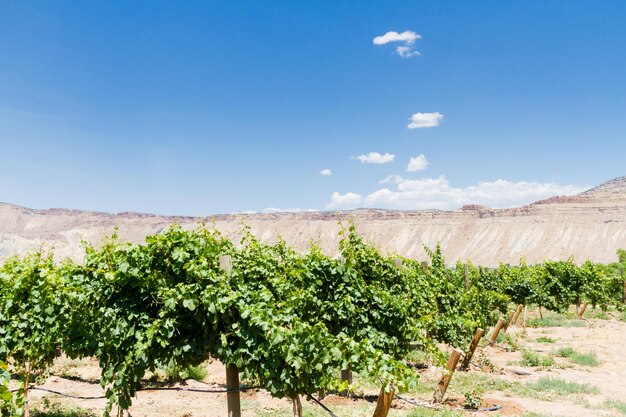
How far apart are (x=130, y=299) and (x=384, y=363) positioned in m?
3.52

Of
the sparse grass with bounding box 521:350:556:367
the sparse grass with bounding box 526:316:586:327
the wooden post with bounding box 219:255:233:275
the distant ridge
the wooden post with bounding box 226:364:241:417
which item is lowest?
the sparse grass with bounding box 526:316:586:327

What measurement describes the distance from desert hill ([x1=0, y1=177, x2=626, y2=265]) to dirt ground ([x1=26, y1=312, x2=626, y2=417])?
81.0 m

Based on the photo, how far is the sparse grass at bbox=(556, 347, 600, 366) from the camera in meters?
15.4

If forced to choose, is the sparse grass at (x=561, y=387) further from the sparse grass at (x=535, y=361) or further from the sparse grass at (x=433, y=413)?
the sparse grass at (x=433, y=413)

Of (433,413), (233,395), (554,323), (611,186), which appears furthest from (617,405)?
(611,186)

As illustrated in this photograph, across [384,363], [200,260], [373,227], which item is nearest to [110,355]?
[200,260]

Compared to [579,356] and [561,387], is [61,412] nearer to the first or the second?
[561,387]

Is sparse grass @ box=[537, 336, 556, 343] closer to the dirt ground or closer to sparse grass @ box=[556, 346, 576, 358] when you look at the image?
the dirt ground

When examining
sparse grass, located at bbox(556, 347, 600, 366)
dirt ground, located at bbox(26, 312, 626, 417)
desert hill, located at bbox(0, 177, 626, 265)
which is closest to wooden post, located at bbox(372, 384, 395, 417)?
dirt ground, located at bbox(26, 312, 626, 417)

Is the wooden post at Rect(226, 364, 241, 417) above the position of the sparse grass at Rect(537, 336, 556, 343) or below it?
above

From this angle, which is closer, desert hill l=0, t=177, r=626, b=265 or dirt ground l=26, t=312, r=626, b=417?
dirt ground l=26, t=312, r=626, b=417

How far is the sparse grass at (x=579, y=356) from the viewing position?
50.7ft

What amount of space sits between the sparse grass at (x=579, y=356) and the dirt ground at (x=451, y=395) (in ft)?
0.81

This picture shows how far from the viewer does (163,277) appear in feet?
20.8
